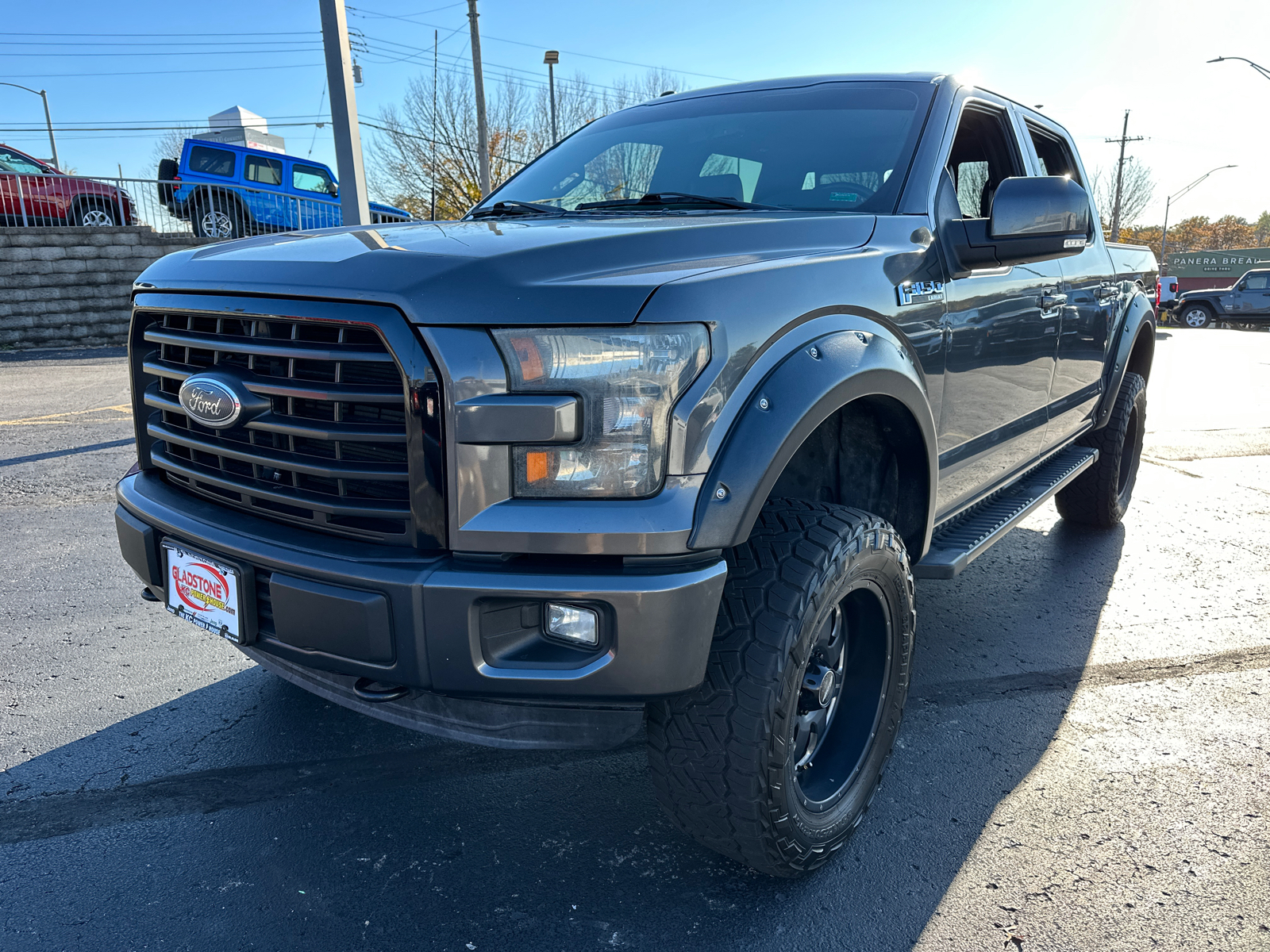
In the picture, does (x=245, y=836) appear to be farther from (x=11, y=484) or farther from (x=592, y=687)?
(x=11, y=484)

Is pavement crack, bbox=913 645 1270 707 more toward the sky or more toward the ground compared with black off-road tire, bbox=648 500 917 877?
more toward the ground

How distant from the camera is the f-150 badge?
2.27 m

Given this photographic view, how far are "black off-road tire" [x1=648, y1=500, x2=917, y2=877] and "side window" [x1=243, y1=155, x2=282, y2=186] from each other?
1684 centimetres

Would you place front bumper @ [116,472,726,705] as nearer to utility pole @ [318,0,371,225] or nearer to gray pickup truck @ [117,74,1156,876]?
gray pickup truck @ [117,74,1156,876]

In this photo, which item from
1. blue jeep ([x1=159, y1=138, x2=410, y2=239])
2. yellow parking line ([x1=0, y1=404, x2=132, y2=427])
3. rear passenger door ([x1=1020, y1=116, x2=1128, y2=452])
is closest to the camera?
rear passenger door ([x1=1020, y1=116, x2=1128, y2=452])

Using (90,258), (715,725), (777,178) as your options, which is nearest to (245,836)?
(715,725)

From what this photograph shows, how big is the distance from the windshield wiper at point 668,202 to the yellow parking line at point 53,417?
20.5ft

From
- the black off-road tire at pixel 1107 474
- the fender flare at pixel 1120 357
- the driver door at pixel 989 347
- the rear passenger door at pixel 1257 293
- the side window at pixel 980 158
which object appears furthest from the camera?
the rear passenger door at pixel 1257 293

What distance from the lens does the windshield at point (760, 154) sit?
2611 mm

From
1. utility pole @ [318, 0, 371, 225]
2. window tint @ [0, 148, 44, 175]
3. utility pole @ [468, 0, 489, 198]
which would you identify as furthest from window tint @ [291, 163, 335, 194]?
utility pole @ [318, 0, 371, 225]

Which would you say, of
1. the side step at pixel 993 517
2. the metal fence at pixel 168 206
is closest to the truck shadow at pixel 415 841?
the side step at pixel 993 517

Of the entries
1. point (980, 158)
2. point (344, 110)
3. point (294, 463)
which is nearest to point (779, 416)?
point (294, 463)

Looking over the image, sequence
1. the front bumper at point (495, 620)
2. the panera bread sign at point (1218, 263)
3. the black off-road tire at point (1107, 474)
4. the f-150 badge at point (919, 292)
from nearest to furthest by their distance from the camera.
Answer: the front bumper at point (495, 620)
the f-150 badge at point (919, 292)
the black off-road tire at point (1107, 474)
the panera bread sign at point (1218, 263)

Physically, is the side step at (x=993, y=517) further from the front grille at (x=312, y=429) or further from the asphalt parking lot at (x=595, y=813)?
the front grille at (x=312, y=429)
